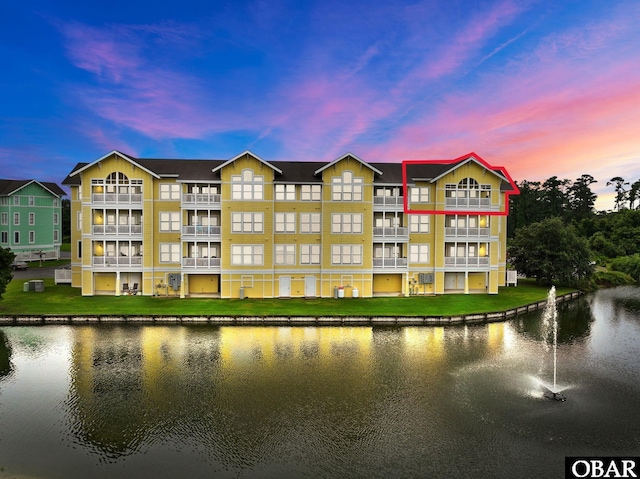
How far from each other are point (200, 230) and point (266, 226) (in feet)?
22.4

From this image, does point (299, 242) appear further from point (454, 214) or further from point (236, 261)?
point (454, 214)

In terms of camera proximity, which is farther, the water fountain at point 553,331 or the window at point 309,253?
the window at point 309,253

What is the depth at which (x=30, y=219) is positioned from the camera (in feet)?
246

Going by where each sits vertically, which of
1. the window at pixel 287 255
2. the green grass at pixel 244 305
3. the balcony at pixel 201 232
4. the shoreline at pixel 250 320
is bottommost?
the shoreline at pixel 250 320

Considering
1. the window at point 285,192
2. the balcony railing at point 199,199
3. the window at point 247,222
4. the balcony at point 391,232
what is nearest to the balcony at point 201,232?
the window at point 247,222

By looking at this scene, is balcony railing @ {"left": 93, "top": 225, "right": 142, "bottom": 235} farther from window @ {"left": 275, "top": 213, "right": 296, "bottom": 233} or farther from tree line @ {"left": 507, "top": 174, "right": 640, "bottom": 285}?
tree line @ {"left": 507, "top": 174, "right": 640, "bottom": 285}

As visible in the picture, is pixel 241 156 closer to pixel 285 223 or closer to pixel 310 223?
pixel 285 223

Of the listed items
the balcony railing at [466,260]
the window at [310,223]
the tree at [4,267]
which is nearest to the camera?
the tree at [4,267]

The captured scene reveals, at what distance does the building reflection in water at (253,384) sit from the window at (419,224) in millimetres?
15320

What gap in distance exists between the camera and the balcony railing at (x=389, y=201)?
137 ft

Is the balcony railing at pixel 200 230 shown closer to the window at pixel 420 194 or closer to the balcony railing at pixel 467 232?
the window at pixel 420 194

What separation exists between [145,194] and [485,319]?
34669 mm

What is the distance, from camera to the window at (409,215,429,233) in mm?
42812

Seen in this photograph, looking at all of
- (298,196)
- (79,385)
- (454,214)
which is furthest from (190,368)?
(454,214)
